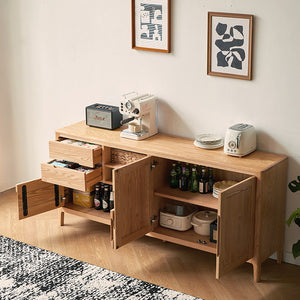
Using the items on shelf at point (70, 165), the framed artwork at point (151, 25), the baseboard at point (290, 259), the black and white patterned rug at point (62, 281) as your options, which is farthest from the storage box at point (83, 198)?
the baseboard at point (290, 259)

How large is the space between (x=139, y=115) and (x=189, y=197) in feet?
2.18

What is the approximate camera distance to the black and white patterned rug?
373 cm

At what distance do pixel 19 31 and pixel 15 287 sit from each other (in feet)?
7.16

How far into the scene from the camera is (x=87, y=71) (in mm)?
4699

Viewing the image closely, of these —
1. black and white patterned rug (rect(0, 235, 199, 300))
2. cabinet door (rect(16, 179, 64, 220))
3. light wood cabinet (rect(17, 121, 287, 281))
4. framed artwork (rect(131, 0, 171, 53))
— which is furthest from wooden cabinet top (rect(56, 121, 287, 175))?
black and white patterned rug (rect(0, 235, 199, 300))

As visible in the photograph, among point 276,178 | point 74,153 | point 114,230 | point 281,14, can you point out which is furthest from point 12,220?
point 281,14

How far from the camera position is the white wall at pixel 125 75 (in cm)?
383

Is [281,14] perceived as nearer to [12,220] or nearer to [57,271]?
[57,271]

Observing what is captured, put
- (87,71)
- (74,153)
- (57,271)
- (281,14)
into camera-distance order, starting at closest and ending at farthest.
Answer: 1. (281,14)
2. (57,271)
3. (74,153)
4. (87,71)

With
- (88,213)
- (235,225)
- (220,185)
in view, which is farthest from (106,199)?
(235,225)

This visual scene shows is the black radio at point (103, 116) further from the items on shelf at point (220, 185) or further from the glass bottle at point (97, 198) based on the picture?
the items on shelf at point (220, 185)

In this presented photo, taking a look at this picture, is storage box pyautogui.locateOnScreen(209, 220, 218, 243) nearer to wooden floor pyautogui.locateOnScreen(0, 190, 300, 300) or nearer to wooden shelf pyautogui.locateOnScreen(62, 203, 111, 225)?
wooden floor pyautogui.locateOnScreen(0, 190, 300, 300)

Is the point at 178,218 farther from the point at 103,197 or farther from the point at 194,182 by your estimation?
the point at 103,197

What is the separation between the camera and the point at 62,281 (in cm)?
389
